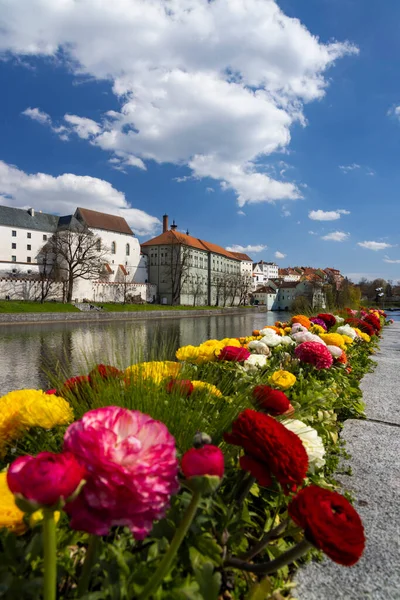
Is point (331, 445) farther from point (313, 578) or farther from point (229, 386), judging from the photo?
point (313, 578)

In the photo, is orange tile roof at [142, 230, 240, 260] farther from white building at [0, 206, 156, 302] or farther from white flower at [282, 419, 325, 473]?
white flower at [282, 419, 325, 473]

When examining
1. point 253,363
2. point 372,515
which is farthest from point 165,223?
point 372,515

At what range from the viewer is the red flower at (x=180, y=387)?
1816 millimetres

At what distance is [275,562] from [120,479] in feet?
1.92

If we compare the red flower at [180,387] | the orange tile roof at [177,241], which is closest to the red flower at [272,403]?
the red flower at [180,387]

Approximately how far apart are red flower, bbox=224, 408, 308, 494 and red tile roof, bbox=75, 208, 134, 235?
242ft

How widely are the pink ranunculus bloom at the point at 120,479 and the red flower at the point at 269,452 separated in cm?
36

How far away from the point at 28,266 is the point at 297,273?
100113 millimetres

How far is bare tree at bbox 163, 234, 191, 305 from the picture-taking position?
74438 millimetres

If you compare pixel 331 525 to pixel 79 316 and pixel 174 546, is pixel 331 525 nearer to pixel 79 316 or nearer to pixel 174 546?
pixel 174 546

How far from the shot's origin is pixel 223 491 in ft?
4.43

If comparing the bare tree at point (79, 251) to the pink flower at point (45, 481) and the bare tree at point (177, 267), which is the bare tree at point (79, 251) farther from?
the pink flower at point (45, 481)

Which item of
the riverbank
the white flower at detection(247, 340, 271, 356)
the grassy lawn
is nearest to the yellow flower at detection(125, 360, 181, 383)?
the white flower at detection(247, 340, 271, 356)

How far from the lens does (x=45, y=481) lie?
62cm
